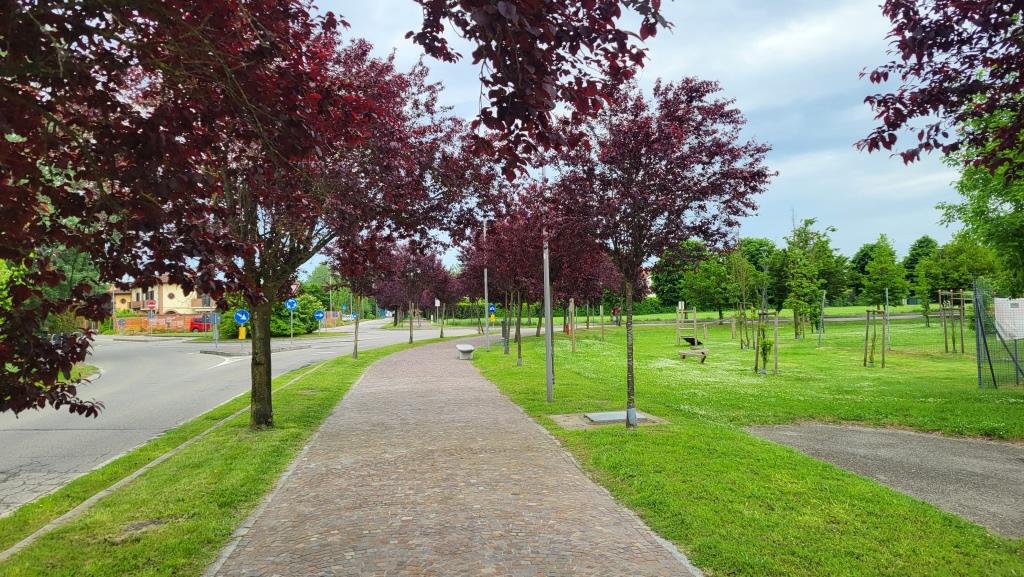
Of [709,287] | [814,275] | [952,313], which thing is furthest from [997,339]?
[709,287]

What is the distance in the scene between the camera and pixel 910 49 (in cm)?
672

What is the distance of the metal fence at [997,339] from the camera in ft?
44.9

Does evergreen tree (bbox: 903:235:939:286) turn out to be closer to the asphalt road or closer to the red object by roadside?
the red object by roadside

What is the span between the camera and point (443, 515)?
5453 millimetres

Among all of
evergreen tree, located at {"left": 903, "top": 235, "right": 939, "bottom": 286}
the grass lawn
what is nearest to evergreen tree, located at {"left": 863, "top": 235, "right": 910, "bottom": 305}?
the grass lawn

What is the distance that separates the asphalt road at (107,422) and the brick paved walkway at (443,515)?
7.14 feet

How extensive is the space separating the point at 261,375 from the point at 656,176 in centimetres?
666

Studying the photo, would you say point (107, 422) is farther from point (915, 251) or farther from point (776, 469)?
point (915, 251)

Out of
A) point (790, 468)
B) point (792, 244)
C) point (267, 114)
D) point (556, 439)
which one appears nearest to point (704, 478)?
point (790, 468)

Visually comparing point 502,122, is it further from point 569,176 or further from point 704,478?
point 569,176

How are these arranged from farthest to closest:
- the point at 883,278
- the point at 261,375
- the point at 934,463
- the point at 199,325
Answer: the point at 199,325 < the point at 883,278 < the point at 261,375 < the point at 934,463

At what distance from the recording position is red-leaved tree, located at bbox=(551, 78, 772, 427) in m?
8.98

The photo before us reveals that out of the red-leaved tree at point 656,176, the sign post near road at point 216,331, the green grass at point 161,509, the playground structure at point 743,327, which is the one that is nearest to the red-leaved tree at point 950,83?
the red-leaved tree at point 656,176

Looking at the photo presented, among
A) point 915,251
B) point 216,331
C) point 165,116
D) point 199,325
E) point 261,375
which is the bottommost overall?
point 199,325
